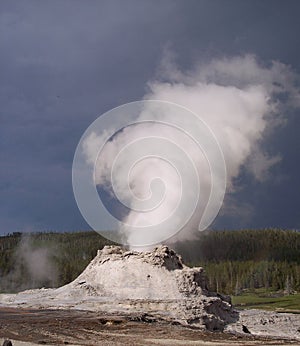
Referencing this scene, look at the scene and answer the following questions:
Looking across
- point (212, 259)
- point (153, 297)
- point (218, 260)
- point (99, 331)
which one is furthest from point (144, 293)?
point (212, 259)

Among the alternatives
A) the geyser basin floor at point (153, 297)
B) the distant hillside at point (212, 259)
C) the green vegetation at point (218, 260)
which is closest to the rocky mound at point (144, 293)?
the geyser basin floor at point (153, 297)

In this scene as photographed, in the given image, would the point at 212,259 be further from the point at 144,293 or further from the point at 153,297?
the point at 153,297

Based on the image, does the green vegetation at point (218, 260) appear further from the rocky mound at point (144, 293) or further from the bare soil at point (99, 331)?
the bare soil at point (99, 331)

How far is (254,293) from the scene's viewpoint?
9356cm

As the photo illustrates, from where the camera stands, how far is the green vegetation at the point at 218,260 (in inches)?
3748

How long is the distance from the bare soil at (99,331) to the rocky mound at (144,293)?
4.27 m

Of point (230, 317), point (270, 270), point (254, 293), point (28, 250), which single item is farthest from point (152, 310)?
point (28, 250)

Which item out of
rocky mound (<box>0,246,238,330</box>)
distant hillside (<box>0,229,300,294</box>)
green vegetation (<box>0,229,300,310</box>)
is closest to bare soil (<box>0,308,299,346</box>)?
rocky mound (<box>0,246,238,330</box>)

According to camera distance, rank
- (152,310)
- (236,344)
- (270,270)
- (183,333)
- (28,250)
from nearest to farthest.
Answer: (236,344)
(183,333)
(152,310)
(270,270)
(28,250)

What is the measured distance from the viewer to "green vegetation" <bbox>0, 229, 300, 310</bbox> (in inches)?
3748

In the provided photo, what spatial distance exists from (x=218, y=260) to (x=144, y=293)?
76.0 meters

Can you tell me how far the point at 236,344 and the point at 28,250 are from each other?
107 metres

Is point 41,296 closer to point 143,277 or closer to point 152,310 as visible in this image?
point 143,277

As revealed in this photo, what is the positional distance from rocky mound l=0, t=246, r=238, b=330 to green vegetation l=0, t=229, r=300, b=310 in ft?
115
